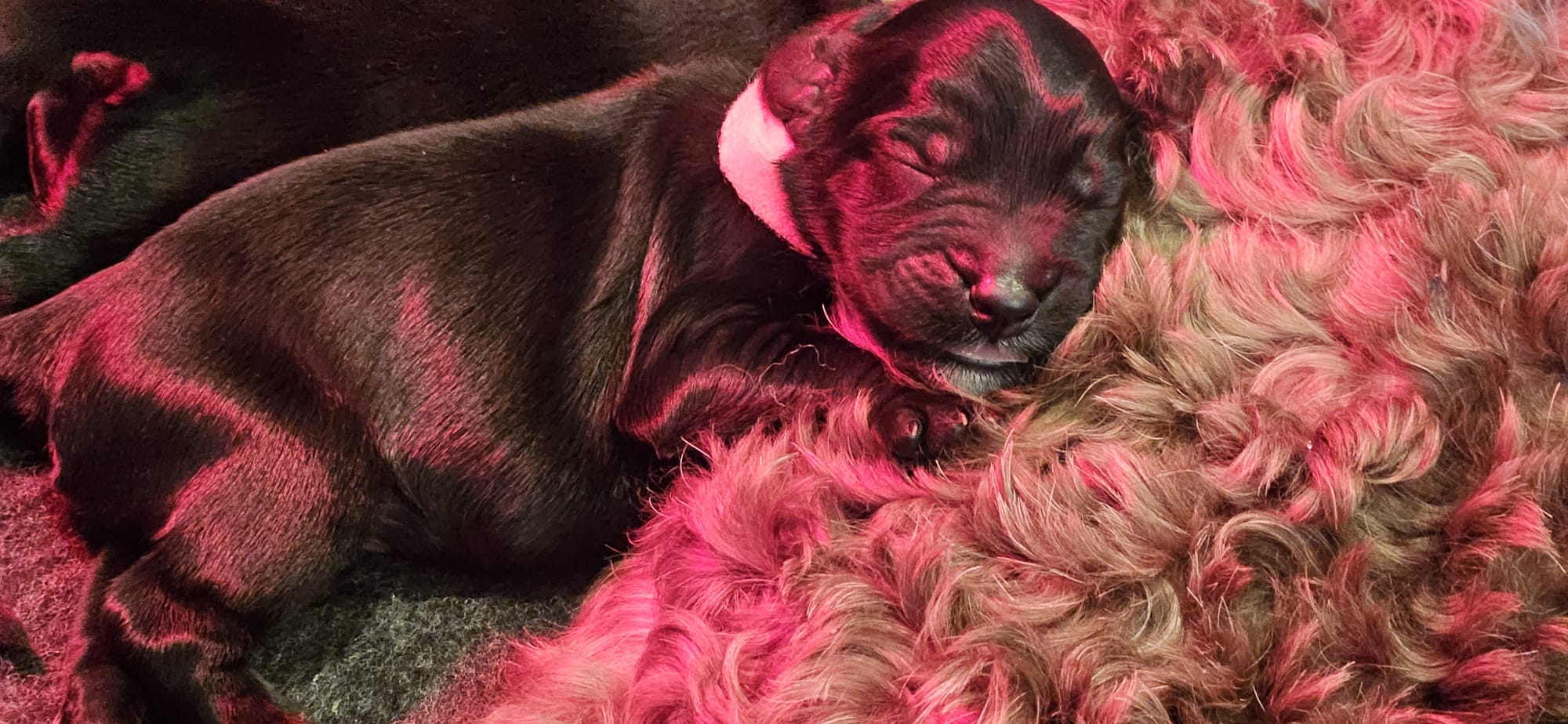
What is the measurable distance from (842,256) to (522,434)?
384 mm

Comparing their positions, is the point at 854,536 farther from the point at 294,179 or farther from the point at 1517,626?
the point at 294,179

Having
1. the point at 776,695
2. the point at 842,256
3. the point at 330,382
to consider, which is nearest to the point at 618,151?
the point at 842,256

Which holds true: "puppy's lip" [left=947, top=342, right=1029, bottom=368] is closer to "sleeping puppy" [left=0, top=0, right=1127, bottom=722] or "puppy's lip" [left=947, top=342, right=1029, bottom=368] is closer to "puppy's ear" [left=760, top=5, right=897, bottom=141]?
"sleeping puppy" [left=0, top=0, right=1127, bottom=722]

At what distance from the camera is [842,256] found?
119 centimetres

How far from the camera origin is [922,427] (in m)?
0.96

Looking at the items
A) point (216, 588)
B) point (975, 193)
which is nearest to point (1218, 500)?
point (975, 193)

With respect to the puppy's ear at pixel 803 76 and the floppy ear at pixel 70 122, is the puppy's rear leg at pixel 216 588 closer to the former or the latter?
the floppy ear at pixel 70 122

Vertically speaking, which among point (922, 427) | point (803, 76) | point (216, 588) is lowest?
point (216, 588)

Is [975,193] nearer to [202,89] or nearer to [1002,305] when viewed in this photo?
A: [1002,305]

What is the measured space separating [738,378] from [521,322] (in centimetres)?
24

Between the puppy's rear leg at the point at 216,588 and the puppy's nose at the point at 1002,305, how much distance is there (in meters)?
0.63

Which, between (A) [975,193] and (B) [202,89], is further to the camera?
(B) [202,89]

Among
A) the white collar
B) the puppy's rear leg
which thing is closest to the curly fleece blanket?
the puppy's rear leg

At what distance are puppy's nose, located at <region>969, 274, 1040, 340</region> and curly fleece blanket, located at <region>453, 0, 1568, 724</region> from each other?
0.08m
